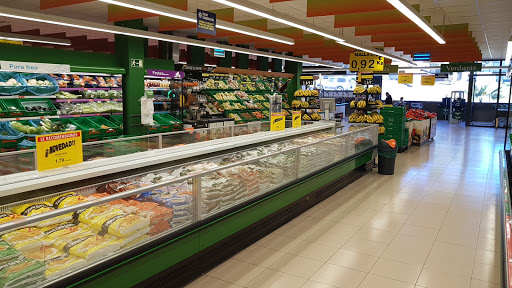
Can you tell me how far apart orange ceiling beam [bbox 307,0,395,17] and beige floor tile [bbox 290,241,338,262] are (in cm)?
393

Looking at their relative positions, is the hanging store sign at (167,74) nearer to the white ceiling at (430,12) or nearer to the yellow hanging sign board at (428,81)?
the white ceiling at (430,12)

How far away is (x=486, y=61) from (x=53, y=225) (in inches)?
975

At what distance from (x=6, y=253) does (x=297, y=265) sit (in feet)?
9.04

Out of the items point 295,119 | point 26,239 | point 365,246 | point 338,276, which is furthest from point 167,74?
point 26,239

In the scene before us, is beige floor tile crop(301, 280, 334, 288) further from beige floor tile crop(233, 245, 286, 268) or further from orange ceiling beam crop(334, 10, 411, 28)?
orange ceiling beam crop(334, 10, 411, 28)

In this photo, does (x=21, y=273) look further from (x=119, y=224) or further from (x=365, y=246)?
(x=365, y=246)

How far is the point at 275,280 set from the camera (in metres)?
3.89

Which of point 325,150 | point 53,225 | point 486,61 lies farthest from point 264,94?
point 486,61

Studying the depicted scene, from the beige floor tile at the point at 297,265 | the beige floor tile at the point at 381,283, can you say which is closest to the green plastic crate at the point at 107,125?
the beige floor tile at the point at 297,265

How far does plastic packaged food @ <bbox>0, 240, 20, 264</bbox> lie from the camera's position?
2451 mm

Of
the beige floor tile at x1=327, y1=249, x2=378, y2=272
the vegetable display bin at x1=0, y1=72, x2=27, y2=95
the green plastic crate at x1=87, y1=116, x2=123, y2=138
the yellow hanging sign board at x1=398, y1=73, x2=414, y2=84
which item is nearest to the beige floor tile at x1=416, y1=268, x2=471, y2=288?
the beige floor tile at x1=327, y1=249, x2=378, y2=272

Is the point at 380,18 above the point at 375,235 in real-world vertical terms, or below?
above

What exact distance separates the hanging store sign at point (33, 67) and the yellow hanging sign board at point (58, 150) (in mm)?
4699

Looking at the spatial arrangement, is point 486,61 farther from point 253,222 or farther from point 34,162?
point 34,162
